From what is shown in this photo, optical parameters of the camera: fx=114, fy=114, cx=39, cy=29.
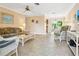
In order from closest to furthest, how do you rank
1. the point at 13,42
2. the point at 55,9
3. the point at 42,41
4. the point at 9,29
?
1. the point at 13,42
2. the point at 9,29
3. the point at 42,41
4. the point at 55,9

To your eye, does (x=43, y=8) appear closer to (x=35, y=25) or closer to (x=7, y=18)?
(x=35, y=25)

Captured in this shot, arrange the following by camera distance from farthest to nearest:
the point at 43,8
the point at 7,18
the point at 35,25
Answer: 1. the point at 43,8
2. the point at 35,25
3. the point at 7,18

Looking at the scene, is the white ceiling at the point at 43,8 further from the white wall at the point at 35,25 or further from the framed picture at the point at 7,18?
the framed picture at the point at 7,18

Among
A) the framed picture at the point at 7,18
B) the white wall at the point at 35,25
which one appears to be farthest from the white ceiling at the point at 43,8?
the framed picture at the point at 7,18

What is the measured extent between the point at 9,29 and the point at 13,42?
3.81 ft

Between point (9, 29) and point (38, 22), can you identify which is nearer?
point (9, 29)

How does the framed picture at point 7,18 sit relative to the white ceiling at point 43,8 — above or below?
below

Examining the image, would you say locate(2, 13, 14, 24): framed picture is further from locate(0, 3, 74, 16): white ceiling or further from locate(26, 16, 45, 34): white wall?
locate(26, 16, 45, 34): white wall

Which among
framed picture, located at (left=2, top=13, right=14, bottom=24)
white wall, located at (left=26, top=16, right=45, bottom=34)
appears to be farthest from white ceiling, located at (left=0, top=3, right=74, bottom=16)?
framed picture, located at (left=2, top=13, right=14, bottom=24)

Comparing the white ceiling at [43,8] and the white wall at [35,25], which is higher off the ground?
the white ceiling at [43,8]

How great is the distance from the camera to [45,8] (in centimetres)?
505

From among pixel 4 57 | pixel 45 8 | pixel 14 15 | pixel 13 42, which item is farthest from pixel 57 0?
pixel 45 8

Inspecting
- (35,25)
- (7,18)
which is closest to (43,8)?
(35,25)

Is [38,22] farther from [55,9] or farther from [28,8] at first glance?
[55,9]
